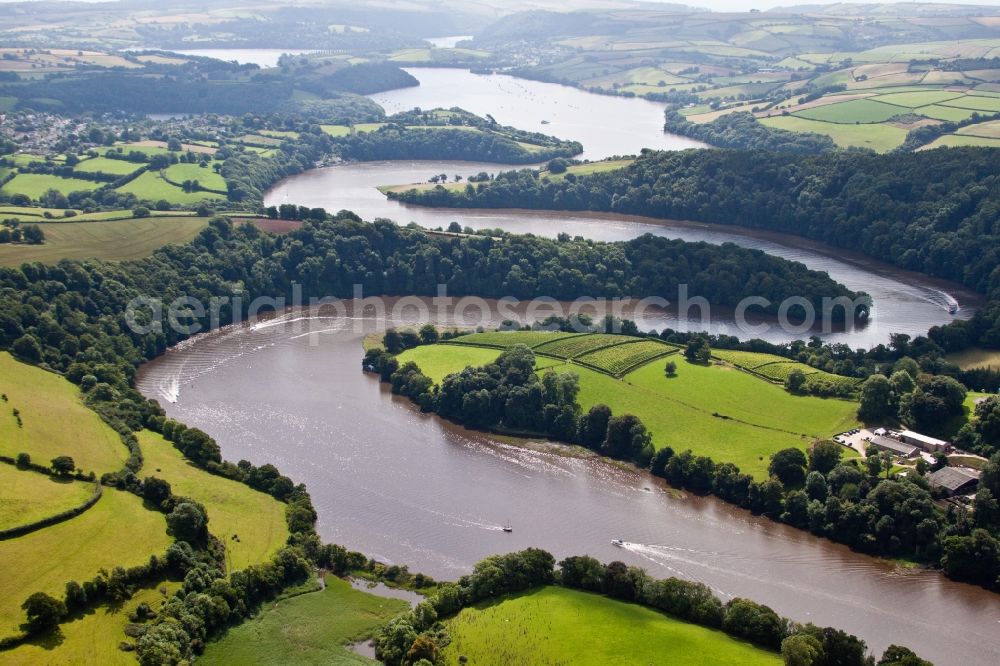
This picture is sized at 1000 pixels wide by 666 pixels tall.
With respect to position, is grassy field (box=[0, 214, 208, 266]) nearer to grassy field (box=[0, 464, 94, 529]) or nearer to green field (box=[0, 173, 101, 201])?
green field (box=[0, 173, 101, 201])

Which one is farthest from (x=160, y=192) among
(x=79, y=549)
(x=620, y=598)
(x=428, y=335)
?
(x=620, y=598)

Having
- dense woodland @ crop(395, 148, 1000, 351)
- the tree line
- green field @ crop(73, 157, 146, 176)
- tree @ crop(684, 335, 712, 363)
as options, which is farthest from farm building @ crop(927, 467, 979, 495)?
green field @ crop(73, 157, 146, 176)

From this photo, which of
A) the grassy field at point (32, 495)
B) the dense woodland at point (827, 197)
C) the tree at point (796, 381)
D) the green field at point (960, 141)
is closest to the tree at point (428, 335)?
the tree at point (796, 381)

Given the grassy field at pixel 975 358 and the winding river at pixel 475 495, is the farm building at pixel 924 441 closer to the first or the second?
the winding river at pixel 475 495

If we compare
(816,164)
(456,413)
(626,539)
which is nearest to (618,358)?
(456,413)

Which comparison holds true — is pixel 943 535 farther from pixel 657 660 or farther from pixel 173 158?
pixel 173 158
